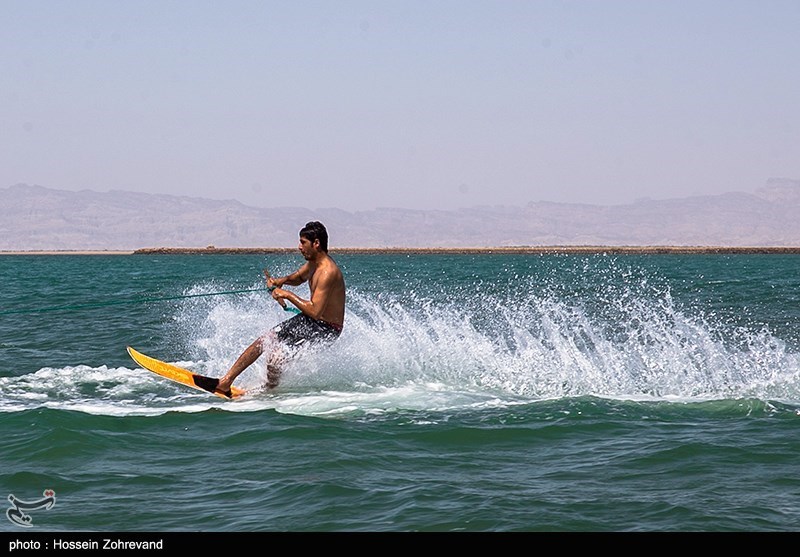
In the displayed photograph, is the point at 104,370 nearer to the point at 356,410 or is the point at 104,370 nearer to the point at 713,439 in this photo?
the point at 356,410

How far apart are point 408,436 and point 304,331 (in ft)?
8.32

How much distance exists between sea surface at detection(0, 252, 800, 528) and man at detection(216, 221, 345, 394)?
0.36 m

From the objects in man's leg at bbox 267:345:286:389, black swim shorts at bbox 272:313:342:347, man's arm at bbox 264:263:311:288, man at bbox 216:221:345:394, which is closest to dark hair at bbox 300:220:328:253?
man at bbox 216:221:345:394

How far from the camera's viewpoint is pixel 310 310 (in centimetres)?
1112

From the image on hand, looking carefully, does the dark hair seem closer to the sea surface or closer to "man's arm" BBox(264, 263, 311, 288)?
"man's arm" BBox(264, 263, 311, 288)

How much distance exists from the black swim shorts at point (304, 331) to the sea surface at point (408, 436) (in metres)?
0.41

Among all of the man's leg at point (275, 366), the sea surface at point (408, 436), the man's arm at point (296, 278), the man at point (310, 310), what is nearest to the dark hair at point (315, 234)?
the man at point (310, 310)

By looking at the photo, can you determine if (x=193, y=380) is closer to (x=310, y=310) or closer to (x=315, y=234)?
(x=310, y=310)

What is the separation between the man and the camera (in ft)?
36.4

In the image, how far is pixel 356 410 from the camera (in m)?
10.4

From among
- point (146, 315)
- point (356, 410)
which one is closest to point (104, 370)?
point (356, 410)

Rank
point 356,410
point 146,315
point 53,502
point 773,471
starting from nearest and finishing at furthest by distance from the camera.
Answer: point 53,502 → point 773,471 → point 356,410 → point 146,315
